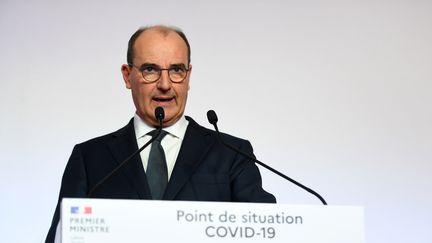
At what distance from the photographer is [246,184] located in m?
1.81

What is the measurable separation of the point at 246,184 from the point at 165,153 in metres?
0.26

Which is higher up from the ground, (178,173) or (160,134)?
(160,134)

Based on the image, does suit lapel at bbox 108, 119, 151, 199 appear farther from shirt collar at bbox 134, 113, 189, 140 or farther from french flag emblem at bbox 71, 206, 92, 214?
french flag emblem at bbox 71, 206, 92, 214

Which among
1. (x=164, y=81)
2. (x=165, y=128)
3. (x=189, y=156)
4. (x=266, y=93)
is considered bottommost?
(x=189, y=156)

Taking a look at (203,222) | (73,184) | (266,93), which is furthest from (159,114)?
(266,93)

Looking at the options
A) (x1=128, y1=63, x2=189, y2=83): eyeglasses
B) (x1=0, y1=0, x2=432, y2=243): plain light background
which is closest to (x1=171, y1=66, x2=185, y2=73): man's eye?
(x1=128, y1=63, x2=189, y2=83): eyeglasses

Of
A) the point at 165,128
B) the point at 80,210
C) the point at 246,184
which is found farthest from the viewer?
the point at 165,128

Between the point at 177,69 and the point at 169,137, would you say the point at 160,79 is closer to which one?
Answer: the point at 177,69

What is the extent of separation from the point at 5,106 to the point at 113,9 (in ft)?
2.09

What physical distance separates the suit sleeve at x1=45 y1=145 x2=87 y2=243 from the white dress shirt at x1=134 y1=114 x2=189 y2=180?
0.59 ft

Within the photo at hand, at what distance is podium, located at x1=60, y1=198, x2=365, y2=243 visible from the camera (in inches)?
48.5

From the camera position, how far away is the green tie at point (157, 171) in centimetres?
174

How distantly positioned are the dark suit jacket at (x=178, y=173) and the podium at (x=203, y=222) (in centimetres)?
42

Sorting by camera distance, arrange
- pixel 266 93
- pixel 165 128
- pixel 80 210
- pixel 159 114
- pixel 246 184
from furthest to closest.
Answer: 1. pixel 266 93
2. pixel 165 128
3. pixel 246 184
4. pixel 159 114
5. pixel 80 210
